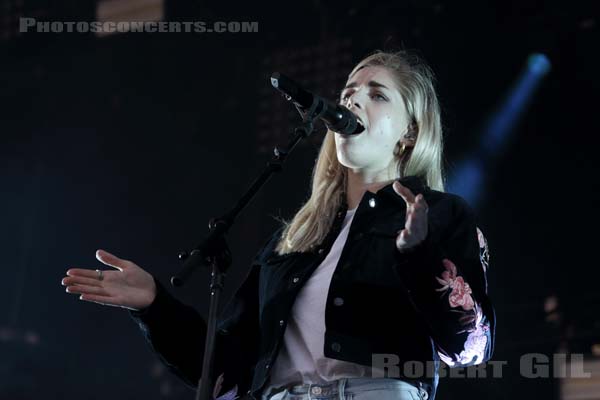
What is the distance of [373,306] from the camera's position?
1910 millimetres

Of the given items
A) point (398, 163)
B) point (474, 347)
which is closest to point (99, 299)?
point (474, 347)

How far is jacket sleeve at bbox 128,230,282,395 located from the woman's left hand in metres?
0.58

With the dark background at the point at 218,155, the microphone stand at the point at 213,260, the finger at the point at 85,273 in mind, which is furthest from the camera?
the dark background at the point at 218,155

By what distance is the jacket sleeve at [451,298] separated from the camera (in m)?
1.75

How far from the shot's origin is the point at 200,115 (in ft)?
18.0

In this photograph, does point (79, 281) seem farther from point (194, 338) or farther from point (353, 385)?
point (353, 385)

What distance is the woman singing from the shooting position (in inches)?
70.8

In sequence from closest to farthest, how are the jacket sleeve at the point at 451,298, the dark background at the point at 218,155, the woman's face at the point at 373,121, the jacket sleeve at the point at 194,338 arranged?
the jacket sleeve at the point at 451,298 → the jacket sleeve at the point at 194,338 → the woman's face at the point at 373,121 → the dark background at the point at 218,155

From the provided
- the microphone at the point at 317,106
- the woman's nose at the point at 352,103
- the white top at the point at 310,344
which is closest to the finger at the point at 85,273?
the white top at the point at 310,344

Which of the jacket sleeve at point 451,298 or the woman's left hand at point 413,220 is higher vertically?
the woman's left hand at point 413,220

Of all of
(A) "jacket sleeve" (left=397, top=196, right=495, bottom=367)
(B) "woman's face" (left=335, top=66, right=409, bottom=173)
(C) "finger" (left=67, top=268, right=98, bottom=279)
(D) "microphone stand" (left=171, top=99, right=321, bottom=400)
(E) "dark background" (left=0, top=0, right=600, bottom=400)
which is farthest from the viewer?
(E) "dark background" (left=0, top=0, right=600, bottom=400)

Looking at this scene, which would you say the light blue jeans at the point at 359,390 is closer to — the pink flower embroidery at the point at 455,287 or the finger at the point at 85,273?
the pink flower embroidery at the point at 455,287

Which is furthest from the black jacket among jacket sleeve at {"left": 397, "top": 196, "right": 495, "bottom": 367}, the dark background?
the dark background

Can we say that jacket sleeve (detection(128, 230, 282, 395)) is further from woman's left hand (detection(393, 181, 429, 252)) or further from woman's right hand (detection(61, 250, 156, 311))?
woman's left hand (detection(393, 181, 429, 252))
